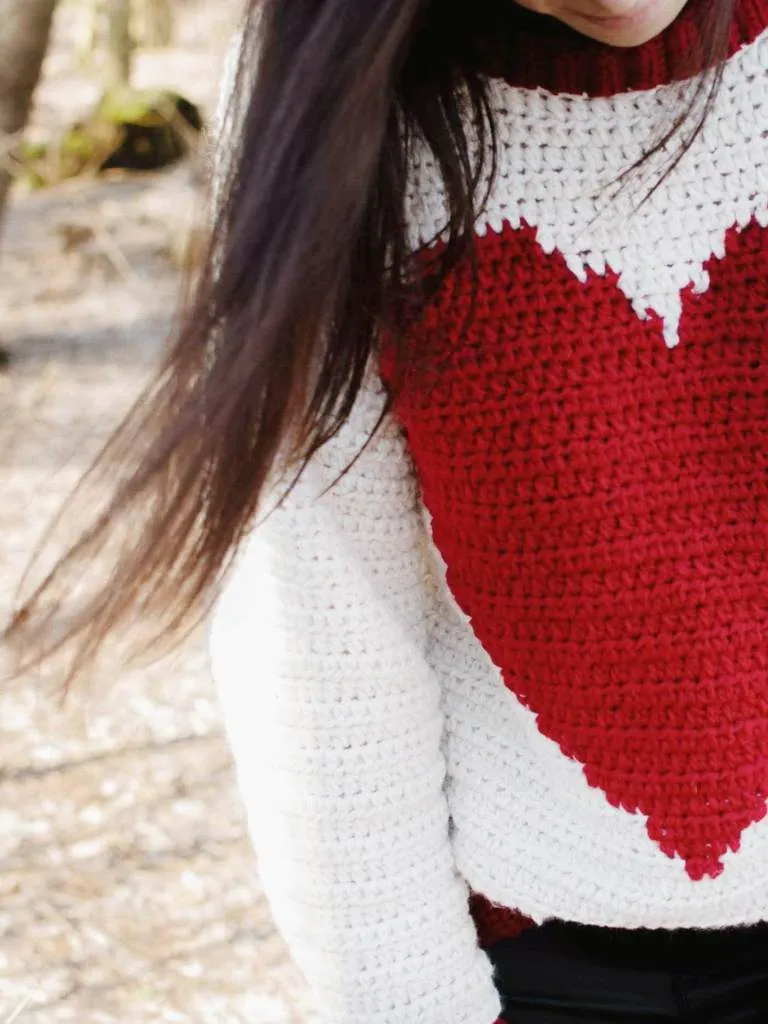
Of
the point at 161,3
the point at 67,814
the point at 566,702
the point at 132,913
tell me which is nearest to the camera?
the point at 566,702

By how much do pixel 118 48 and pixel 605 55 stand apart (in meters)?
5.68

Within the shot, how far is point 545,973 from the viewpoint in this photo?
0.96 meters

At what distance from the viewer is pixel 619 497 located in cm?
74

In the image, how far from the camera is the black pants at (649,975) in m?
0.93

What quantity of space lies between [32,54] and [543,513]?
82.4 inches

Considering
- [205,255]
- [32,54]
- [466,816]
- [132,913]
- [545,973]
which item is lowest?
[132,913]

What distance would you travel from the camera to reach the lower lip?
63 centimetres

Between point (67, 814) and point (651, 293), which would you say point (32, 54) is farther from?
point (651, 293)

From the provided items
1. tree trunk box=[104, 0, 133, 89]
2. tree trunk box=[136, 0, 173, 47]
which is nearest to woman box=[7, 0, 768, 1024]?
tree trunk box=[136, 0, 173, 47]

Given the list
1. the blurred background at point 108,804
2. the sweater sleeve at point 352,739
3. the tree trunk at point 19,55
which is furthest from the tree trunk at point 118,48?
the sweater sleeve at point 352,739

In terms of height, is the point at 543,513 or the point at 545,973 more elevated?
the point at 543,513

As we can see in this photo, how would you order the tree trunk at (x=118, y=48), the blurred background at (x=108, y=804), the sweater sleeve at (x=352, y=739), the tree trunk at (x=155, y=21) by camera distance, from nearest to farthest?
the sweater sleeve at (x=352, y=739) → the blurred background at (x=108, y=804) → the tree trunk at (x=155, y=21) → the tree trunk at (x=118, y=48)

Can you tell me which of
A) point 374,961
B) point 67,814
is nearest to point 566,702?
point 374,961

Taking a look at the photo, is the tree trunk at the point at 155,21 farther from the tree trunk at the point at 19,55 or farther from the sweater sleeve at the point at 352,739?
the sweater sleeve at the point at 352,739
